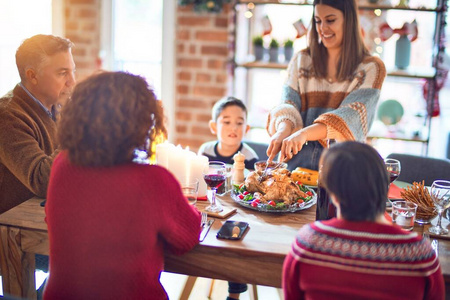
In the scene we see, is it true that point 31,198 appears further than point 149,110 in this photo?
Yes

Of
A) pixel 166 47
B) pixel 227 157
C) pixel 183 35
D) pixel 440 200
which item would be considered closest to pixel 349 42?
pixel 227 157

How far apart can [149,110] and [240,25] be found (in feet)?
8.45

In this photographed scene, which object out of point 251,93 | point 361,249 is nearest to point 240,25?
point 251,93

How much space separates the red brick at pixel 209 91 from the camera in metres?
3.72

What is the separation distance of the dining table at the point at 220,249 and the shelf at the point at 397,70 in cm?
189

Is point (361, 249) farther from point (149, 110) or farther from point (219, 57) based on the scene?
point (219, 57)

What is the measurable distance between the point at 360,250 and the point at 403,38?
2.62 meters

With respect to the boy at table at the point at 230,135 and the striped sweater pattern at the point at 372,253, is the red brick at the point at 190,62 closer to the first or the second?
the boy at table at the point at 230,135

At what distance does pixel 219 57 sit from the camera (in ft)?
12.1

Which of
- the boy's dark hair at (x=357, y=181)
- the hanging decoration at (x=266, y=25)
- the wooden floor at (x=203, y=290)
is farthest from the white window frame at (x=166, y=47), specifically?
the boy's dark hair at (x=357, y=181)

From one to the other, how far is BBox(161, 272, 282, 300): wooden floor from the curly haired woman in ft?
4.62

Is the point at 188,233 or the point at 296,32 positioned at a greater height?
the point at 296,32

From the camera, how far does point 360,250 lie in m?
1.13

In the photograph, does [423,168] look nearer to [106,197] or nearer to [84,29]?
[106,197]
